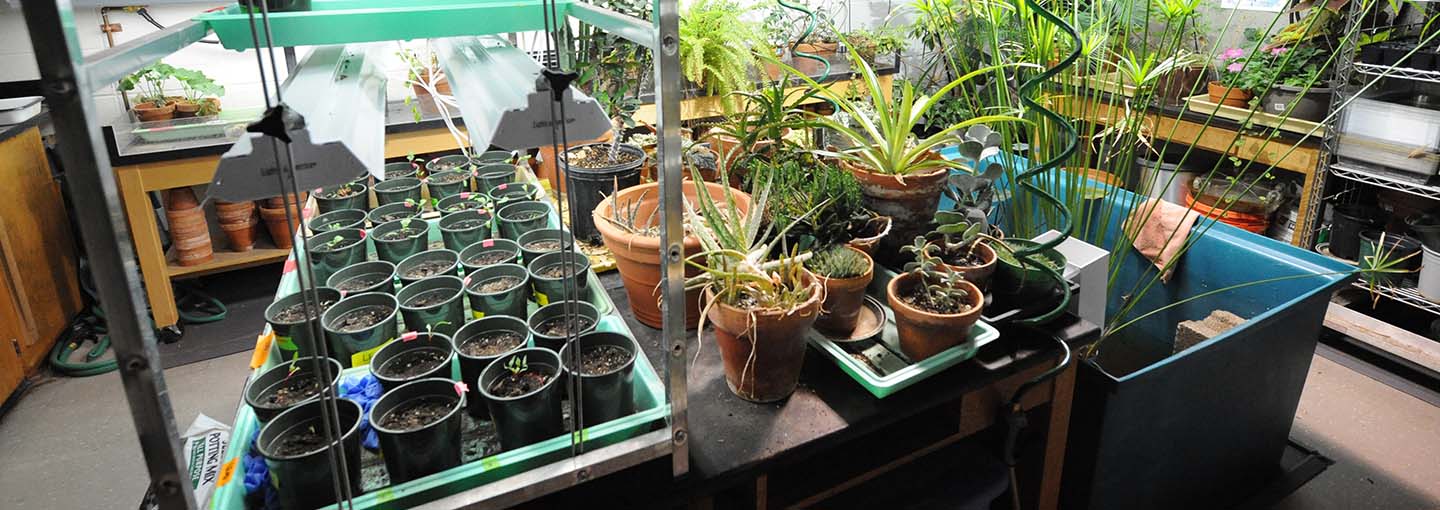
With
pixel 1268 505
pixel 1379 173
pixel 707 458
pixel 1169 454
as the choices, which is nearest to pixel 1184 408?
pixel 1169 454

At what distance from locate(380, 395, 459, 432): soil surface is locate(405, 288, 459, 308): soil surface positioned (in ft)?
1.14

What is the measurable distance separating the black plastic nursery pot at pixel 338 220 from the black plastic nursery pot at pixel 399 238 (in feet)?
0.41

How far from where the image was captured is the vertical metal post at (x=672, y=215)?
2.65 feet

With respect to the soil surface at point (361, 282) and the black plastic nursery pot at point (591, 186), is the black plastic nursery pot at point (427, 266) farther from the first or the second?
the black plastic nursery pot at point (591, 186)

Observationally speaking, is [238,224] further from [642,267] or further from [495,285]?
[642,267]

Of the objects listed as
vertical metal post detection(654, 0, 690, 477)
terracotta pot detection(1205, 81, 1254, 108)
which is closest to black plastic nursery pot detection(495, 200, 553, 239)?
vertical metal post detection(654, 0, 690, 477)

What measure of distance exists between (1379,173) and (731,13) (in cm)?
227

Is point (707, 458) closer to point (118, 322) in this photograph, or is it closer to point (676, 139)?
point (676, 139)

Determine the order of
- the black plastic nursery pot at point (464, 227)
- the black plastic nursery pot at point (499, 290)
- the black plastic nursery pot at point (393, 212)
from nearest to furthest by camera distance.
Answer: the black plastic nursery pot at point (499, 290)
the black plastic nursery pot at point (464, 227)
the black plastic nursery pot at point (393, 212)

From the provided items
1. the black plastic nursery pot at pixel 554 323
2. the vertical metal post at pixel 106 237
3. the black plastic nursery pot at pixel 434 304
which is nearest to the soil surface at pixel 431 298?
the black plastic nursery pot at pixel 434 304

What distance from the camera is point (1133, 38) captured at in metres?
4.39

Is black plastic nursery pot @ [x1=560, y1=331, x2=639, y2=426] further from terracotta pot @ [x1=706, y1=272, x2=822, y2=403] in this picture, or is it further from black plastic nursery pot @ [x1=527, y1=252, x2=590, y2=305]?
black plastic nursery pot @ [x1=527, y1=252, x2=590, y2=305]

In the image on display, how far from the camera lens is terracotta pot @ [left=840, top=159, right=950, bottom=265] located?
1429 mm

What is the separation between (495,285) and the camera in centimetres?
147
